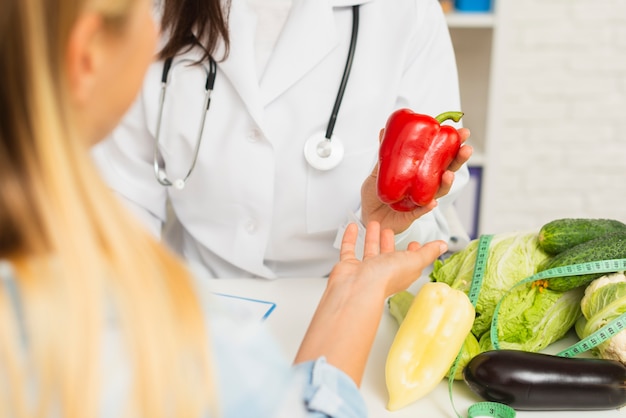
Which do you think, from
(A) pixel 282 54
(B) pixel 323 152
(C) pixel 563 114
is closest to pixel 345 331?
(B) pixel 323 152

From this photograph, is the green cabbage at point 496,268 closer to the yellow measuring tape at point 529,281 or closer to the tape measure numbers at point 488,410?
the yellow measuring tape at point 529,281

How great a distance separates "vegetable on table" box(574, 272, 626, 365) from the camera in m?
0.90

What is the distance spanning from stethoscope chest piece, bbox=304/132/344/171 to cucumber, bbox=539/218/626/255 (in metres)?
0.37

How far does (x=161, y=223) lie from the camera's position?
140cm

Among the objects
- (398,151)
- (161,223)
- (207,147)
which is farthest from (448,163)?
(161,223)

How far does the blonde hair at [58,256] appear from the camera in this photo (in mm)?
502

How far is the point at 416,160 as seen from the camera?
1.11 m

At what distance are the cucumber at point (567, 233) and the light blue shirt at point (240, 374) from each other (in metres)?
0.45

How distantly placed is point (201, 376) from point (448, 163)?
2.17 ft

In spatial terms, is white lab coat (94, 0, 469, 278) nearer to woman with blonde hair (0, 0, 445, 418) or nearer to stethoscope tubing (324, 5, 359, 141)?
stethoscope tubing (324, 5, 359, 141)

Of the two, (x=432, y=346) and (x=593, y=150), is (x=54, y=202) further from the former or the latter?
(x=593, y=150)

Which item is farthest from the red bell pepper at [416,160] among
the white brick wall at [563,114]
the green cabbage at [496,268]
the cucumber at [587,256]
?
the white brick wall at [563,114]

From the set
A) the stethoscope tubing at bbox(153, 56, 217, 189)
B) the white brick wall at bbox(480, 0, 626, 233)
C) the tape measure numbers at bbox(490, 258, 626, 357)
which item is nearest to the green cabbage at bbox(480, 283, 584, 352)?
the tape measure numbers at bbox(490, 258, 626, 357)

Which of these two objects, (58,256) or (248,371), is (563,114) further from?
(58,256)
